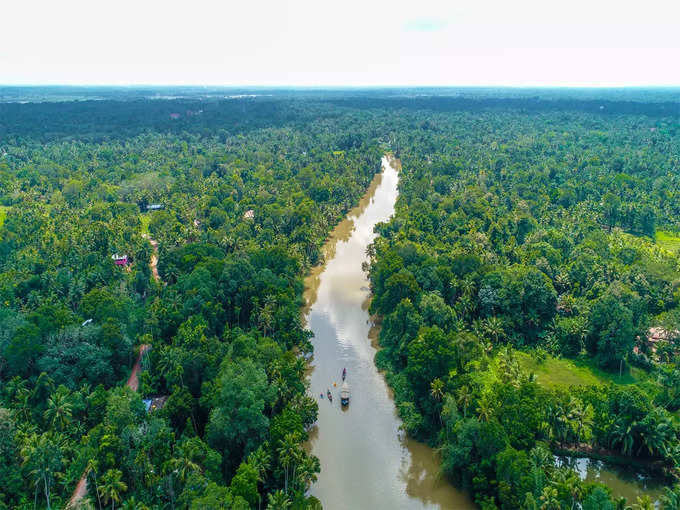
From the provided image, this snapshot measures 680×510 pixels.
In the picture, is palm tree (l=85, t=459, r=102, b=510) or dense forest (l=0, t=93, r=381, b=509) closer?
palm tree (l=85, t=459, r=102, b=510)

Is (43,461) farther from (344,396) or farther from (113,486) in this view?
(344,396)

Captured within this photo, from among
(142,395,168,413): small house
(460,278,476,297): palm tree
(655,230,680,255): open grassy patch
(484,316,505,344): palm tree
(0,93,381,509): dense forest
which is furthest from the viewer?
(655,230,680,255): open grassy patch

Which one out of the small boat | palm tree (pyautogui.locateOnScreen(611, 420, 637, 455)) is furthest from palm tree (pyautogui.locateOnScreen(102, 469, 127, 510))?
palm tree (pyautogui.locateOnScreen(611, 420, 637, 455))

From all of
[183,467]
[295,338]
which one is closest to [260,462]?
[183,467]

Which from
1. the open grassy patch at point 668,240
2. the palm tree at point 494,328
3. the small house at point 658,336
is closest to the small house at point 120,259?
the palm tree at point 494,328

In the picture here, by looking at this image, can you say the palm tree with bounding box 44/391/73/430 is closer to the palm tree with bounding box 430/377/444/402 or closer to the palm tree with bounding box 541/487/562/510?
the palm tree with bounding box 430/377/444/402

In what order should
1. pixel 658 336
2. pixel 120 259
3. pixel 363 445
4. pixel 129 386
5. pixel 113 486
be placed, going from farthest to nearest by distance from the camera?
pixel 120 259 → pixel 658 336 → pixel 129 386 → pixel 363 445 → pixel 113 486
